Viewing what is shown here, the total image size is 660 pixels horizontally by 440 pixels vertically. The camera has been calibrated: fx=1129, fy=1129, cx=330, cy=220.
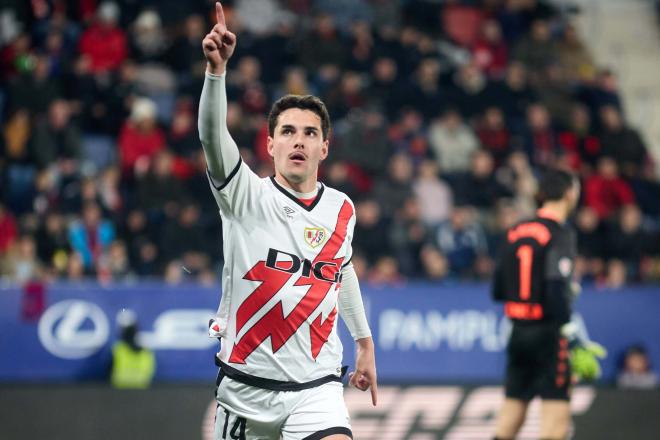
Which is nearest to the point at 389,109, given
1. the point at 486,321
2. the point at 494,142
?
the point at 494,142

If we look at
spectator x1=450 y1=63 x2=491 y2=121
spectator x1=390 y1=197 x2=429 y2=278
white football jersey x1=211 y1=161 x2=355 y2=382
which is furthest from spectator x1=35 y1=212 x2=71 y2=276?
white football jersey x1=211 y1=161 x2=355 y2=382

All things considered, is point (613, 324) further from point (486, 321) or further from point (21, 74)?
point (21, 74)

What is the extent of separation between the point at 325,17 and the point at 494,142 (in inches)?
118

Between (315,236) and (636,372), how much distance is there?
28.4 feet

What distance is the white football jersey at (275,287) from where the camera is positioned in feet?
16.4

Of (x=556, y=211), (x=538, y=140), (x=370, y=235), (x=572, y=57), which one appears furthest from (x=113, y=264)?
(x=572, y=57)

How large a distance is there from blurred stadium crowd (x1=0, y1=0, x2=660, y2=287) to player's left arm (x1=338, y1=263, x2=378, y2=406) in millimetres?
7269

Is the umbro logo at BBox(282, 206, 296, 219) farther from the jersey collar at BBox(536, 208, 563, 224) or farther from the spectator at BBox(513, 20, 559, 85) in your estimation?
the spectator at BBox(513, 20, 559, 85)

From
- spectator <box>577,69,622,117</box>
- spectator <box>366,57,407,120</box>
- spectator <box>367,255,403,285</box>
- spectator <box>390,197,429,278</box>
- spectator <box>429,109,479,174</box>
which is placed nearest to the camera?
spectator <box>367,255,403,285</box>

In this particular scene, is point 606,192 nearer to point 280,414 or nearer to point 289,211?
point 289,211

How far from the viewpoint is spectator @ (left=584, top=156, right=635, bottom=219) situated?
15.5 meters

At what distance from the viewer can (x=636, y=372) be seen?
12.8 meters

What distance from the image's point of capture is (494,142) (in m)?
15.7

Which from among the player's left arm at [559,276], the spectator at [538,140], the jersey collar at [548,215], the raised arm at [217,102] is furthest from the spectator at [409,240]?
the raised arm at [217,102]
